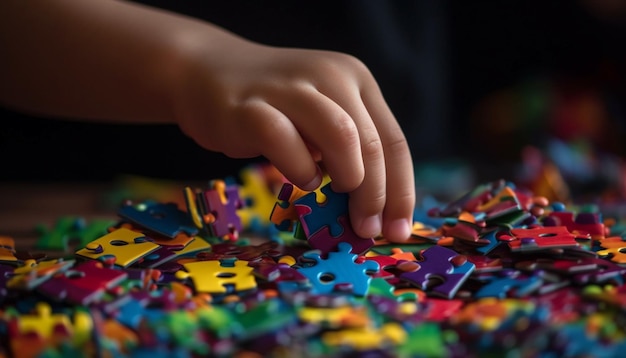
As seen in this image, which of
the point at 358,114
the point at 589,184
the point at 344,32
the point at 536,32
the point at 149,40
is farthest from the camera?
the point at 536,32

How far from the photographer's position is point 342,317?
0.55 meters

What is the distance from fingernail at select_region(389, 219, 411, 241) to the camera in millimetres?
767

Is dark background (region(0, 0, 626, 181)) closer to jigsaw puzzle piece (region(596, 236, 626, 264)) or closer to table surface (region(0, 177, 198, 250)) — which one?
table surface (region(0, 177, 198, 250))

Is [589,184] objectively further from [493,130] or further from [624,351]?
[624,351]

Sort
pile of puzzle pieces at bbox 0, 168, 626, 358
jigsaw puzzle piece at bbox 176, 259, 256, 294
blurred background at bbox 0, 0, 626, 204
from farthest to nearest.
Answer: blurred background at bbox 0, 0, 626, 204
jigsaw puzzle piece at bbox 176, 259, 256, 294
pile of puzzle pieces at bbox 0, 168, 626, 358

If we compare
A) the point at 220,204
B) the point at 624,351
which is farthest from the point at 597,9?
the point at 624,351

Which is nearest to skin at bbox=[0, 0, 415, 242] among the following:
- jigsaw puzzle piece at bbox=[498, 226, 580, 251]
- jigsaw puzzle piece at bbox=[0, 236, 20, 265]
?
jigsaw puzzle piece at bbox=[498, 226, 580, 251]

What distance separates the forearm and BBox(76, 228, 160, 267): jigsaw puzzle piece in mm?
273

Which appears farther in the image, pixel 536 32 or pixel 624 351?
pixel 536 32

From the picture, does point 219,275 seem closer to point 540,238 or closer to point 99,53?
point 540,238

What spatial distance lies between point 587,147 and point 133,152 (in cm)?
107

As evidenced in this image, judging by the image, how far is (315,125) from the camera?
2.38ft

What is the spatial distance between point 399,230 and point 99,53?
0.56 m

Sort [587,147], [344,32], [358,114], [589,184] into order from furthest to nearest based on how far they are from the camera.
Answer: [587,147] < [344,32] < [589,184] < [358,114]
